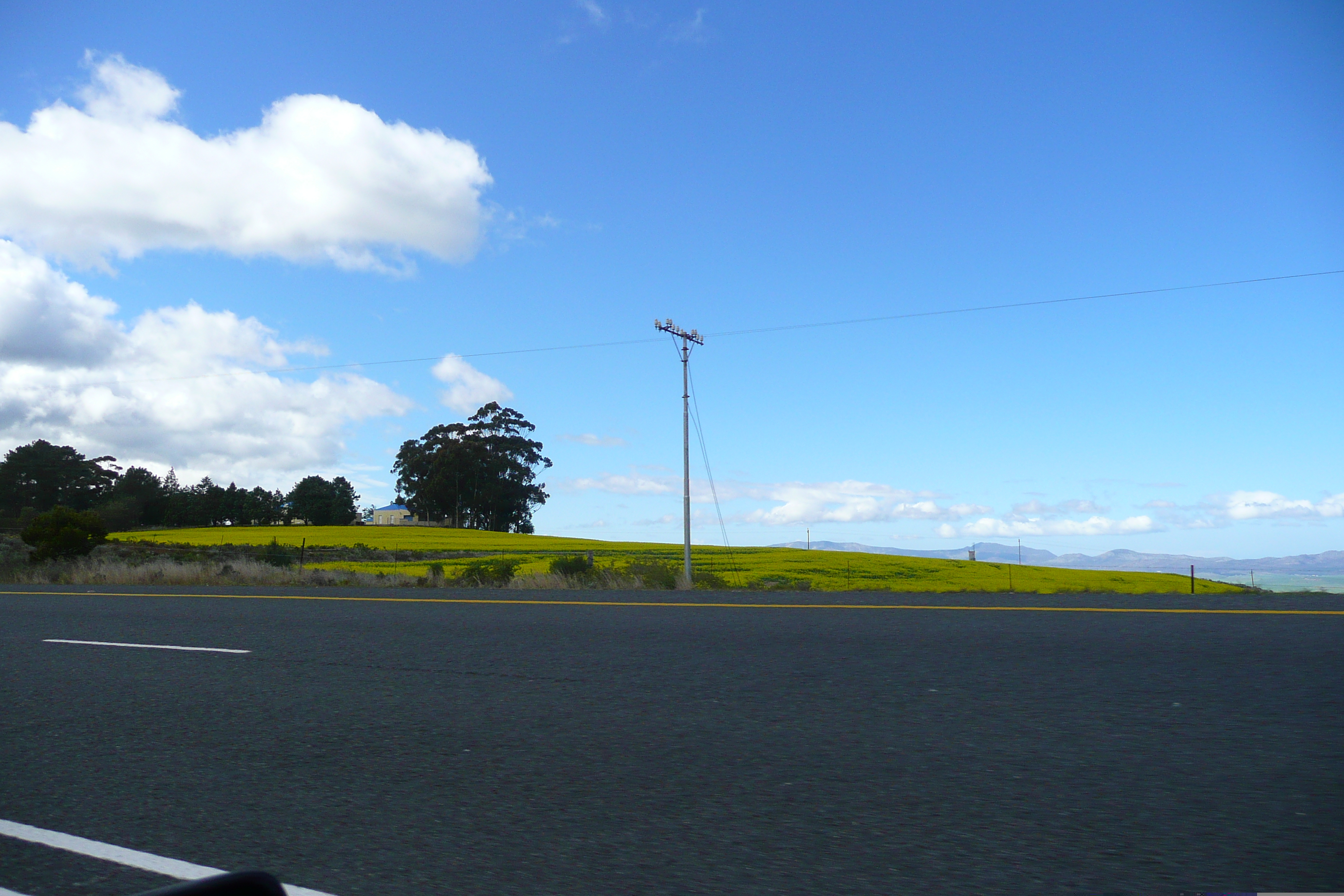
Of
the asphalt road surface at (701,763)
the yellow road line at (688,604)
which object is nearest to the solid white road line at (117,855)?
the asphalt road surface at (701,763)

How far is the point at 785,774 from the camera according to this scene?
4.34 meters

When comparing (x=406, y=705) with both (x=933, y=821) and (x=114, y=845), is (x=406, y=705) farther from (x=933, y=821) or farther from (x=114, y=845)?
(x=933, y=821)

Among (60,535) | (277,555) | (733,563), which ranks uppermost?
(60,535)

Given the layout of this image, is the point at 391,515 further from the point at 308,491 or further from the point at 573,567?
the point at 573,567

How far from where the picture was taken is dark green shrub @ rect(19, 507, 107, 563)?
97.5ft

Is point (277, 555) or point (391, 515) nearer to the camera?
point (277, 555)

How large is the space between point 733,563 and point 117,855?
4226 cm

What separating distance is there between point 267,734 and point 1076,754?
4.46 meters

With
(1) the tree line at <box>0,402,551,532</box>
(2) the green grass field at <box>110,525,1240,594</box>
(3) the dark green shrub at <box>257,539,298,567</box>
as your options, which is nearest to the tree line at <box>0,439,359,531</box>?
(1) the tree line at <box>0,402,551,532</box>

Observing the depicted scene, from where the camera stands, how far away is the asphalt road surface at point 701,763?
3289 mm

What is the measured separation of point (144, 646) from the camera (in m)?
9.06

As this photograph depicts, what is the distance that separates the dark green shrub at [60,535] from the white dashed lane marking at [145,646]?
78.2 feet

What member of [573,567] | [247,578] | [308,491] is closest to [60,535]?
[247,578]

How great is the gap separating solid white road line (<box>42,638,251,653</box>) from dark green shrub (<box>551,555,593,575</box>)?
517 inches
